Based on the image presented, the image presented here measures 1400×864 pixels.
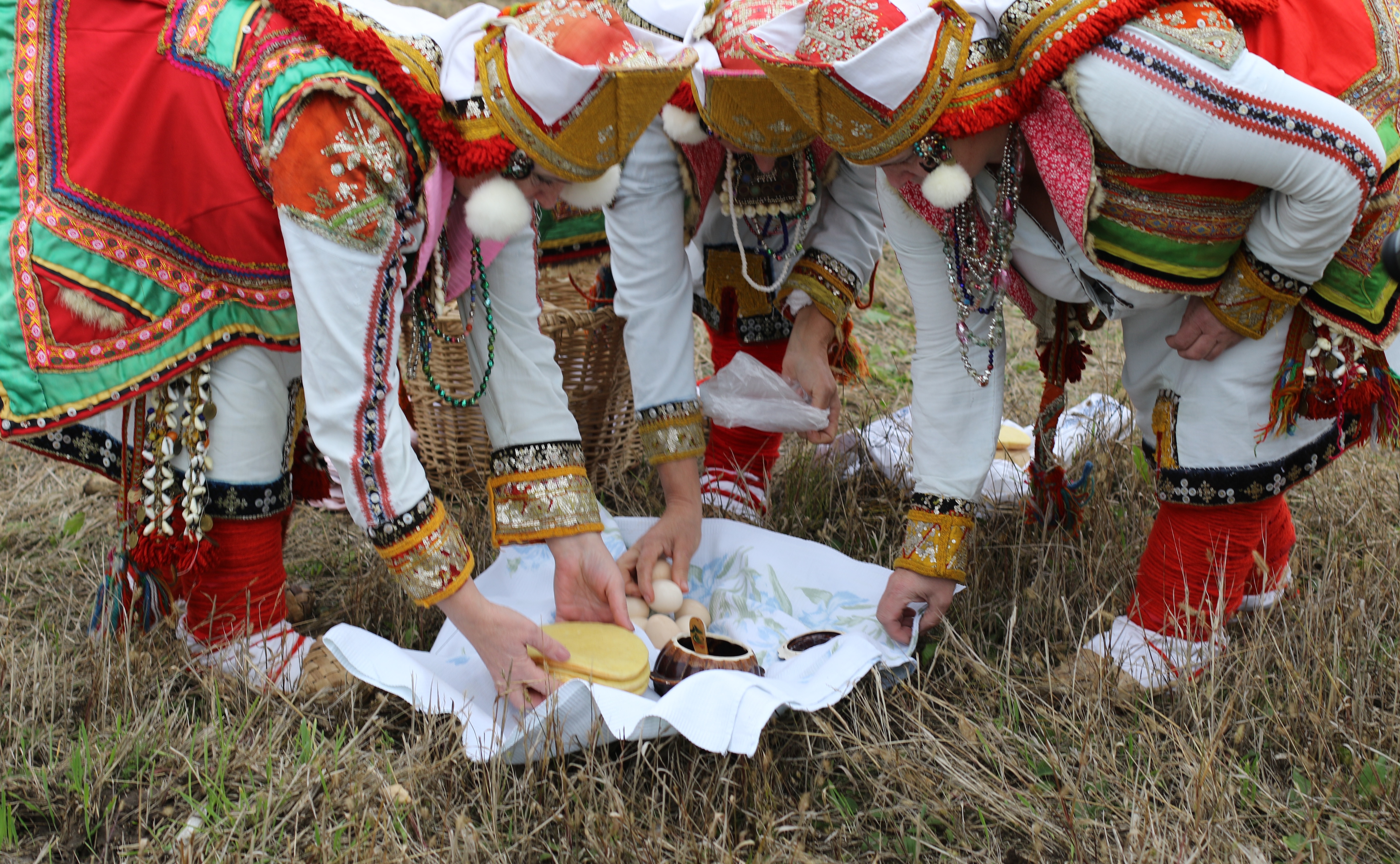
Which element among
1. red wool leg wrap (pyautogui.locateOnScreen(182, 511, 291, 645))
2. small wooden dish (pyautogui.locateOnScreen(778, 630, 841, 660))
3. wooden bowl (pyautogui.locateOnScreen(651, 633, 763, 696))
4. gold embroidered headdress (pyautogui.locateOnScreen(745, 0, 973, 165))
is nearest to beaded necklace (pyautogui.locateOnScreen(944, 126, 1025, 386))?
gold embroidered headdress (pyautogui.locateOnScreen(745, 0, 973, 165))

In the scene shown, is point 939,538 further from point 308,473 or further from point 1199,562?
point 308,473

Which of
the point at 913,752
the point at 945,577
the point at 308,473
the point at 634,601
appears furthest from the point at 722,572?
the point at 308,473

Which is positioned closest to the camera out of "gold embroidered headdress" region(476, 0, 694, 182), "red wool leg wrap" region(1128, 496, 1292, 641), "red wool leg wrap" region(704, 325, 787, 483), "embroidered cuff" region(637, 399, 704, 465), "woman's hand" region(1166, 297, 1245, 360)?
"gold embroidered headdress" region(476, 0, 694, 182)

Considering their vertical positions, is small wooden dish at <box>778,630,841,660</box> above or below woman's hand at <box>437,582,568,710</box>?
below

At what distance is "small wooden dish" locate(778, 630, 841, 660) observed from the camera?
210 cm

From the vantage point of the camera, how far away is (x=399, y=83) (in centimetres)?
154

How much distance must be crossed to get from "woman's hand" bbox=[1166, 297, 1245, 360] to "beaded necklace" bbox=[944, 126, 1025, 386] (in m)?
0.31

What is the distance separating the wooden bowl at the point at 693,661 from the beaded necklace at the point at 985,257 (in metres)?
0.66

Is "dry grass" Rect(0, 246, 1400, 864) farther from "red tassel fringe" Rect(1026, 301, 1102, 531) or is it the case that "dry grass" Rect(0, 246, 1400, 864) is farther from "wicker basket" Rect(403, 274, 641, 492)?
"wicker basket" Rect(403, 274, 641, 492)

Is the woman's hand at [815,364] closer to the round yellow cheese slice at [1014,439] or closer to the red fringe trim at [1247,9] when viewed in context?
the round yellow cheese slice at [1014,439]

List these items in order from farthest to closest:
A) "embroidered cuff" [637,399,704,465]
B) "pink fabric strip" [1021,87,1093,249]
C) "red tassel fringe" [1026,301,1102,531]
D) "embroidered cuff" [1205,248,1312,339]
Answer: "red tassel fringe" [1026,301,1102,531] < "embroidered cuff" [637,399,704,465] < "embroidered cuff" [1205,248,1312,339] < "pink fabric strip" [1021,87,1093,249]

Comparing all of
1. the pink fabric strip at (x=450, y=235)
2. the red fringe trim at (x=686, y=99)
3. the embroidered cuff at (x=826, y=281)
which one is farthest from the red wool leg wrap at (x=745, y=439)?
the pink fabric strip at (x=450, y=235)

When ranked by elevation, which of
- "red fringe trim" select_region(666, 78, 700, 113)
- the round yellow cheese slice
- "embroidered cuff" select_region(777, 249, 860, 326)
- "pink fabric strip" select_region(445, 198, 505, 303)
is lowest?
the round yellow cheese slice

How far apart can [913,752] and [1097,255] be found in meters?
0.86
